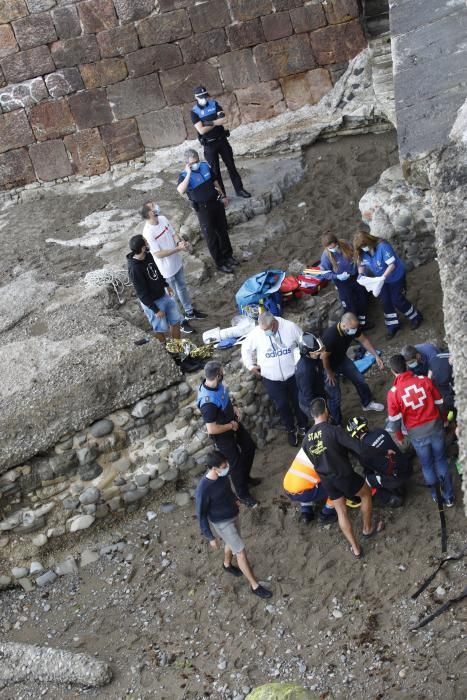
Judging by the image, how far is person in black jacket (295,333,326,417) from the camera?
22.8 feet

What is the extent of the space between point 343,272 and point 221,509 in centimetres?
316

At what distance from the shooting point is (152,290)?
8.05 metres

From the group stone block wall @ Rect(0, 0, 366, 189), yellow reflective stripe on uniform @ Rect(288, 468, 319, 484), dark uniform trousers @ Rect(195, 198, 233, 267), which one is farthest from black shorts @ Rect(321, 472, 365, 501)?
stone block wall @ Rect(0, 0, 366, 189)

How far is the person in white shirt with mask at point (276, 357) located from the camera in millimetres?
7141

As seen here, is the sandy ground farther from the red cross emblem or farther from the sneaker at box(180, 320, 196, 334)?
the sneaker at box(180, 320, 196, 334)

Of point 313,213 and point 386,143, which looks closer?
point 313,213

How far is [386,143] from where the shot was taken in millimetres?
11734

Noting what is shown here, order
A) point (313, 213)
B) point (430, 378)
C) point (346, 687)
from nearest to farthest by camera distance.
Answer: point (346, 687) < point (430, 378) < point (313, 213)

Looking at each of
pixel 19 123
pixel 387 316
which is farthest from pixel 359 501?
pixel 19 123

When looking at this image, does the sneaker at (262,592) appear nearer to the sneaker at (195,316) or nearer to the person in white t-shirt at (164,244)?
the person in white t-shirt at (164,244)

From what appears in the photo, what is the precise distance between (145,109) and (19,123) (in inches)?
79.4

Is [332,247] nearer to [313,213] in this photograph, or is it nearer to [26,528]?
[313,213]

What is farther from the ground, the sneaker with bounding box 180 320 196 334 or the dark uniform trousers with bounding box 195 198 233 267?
the dark uniform trousers with bounding box 195 198 233 267

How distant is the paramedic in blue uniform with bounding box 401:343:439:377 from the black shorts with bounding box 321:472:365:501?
1000 millimetres
